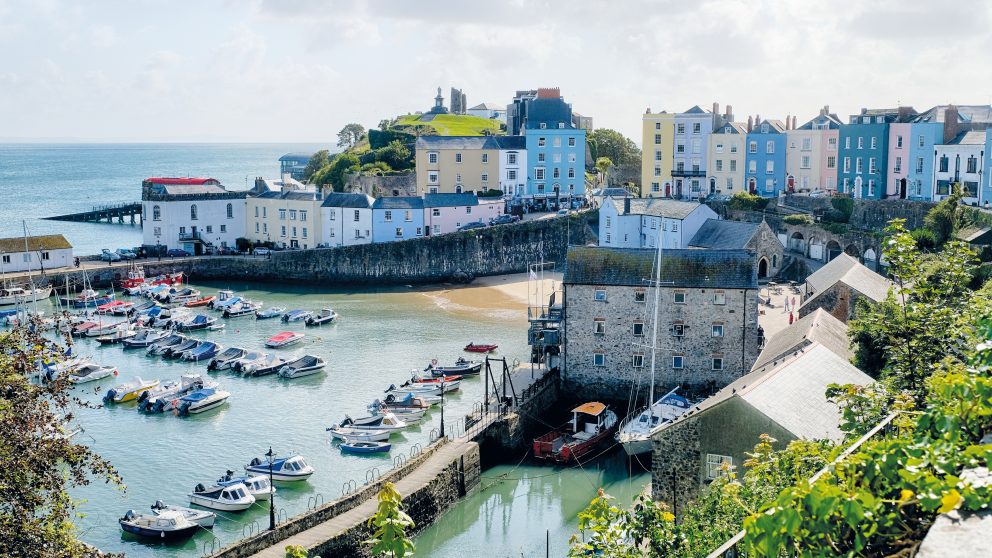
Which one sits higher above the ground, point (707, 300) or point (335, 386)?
point (707, 300)

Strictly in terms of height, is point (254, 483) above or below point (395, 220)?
below

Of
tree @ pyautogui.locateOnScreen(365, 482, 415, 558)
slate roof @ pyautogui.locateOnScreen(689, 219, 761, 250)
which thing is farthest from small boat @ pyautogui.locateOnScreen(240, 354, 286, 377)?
tree @ pyautogui.locateOnScreen(365, 482, 415, 558)

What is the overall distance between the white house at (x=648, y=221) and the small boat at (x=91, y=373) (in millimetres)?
25100

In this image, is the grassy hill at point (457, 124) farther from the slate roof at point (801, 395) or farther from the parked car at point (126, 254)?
the slate roof at point (801, 395)

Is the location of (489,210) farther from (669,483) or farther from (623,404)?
(669,483)

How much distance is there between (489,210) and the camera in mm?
70812

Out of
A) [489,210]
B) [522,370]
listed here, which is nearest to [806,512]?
[522,370]

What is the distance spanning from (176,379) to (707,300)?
20.9 meters

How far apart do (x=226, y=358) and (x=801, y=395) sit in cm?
2719

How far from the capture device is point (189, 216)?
226 feet

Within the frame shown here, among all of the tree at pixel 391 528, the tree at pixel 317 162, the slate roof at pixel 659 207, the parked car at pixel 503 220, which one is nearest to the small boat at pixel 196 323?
the slate roof at pixel 659 207

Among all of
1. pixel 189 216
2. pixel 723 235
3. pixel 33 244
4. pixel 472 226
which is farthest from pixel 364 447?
pixel 189 216

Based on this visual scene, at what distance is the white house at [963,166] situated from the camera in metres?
52.0

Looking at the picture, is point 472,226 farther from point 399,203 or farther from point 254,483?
point 254,483
